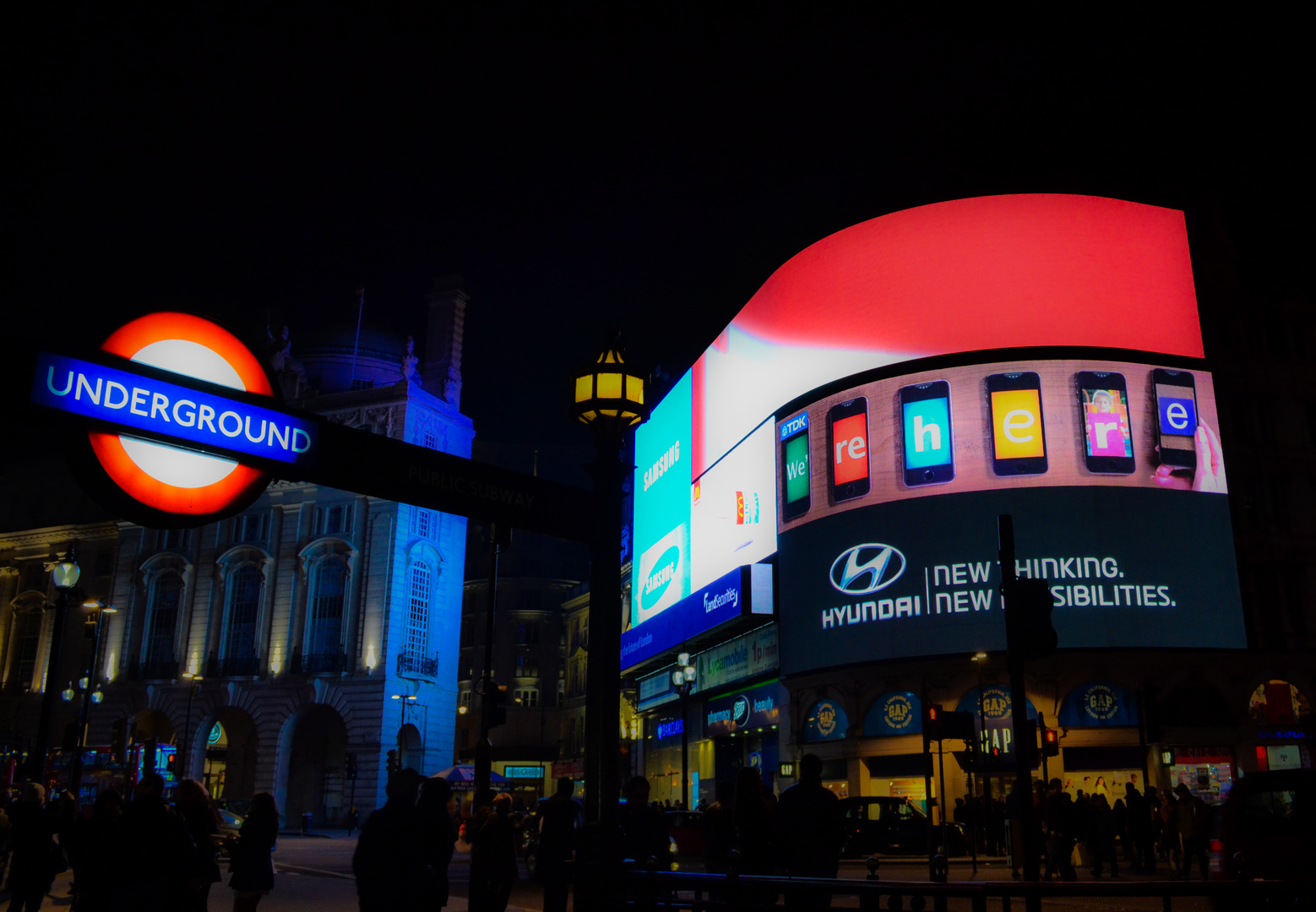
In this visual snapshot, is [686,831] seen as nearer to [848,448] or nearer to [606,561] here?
[848,448]

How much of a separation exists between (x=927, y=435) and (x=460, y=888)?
21095 millimetres

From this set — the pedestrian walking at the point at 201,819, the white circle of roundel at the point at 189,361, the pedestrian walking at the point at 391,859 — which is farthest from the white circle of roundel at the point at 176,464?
the pedestrian walking at the point at 201,819

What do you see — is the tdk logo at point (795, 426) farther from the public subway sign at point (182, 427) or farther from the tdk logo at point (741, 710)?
the public subway sign at point (182, 427)

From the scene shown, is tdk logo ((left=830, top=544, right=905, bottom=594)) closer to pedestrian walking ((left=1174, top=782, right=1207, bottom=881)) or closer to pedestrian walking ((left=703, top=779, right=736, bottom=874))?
pedestrian walking ((left=1174, top=782, right=1207, bottom=881))

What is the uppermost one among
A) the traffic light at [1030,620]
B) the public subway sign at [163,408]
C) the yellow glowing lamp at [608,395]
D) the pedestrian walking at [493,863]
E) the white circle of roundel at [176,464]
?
the yellow glowing lamp at [608,395]

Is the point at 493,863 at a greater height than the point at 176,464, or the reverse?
the point at 176,464

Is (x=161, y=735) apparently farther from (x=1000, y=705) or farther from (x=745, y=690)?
(x=1000, y=705)

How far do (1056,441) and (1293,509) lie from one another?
975cm

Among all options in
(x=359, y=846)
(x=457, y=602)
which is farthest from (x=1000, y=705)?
(x=457, y=602)

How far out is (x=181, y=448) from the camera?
5.22m

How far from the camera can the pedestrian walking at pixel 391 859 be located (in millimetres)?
7098

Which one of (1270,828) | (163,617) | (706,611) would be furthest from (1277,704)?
(163,617)

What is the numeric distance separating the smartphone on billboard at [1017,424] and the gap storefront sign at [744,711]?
520 inches

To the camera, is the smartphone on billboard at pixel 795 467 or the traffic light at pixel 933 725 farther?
the smartphone on billboard at pixel 795 467
